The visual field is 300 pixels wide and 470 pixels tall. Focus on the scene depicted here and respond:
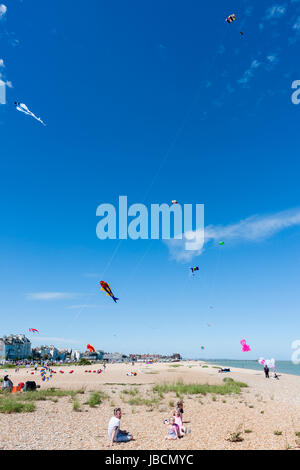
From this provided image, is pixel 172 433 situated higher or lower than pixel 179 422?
lower

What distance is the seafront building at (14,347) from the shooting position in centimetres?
11375

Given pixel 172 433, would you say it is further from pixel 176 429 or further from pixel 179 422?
pixel 179 422

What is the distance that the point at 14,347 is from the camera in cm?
11962

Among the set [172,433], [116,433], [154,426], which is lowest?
[154,426]

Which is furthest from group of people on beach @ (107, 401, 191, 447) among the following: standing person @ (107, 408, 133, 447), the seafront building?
the seafront building

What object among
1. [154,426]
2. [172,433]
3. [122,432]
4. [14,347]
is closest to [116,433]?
[122,432]

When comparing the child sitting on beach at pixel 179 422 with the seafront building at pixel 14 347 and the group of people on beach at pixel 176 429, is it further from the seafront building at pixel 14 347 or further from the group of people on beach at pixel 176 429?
the seafront building at pixel 14 347

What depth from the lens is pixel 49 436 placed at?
10.7 meters

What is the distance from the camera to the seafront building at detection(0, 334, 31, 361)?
373ft

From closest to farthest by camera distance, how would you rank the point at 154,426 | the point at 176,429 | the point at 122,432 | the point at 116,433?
the point at 116,433
the point at 122,432
the point at 176,429
the point at 154,426

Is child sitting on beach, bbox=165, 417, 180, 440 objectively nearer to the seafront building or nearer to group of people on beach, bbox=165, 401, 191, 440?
group of people on beach, bbox=165, 401, 191, 440
